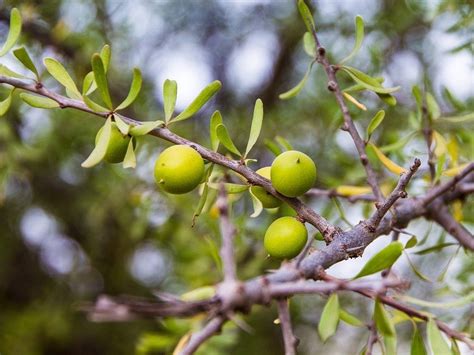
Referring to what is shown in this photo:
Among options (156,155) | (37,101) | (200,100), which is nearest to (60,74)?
(37,101)

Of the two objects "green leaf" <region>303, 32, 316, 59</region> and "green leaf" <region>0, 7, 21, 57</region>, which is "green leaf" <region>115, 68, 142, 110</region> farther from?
"green leaf" <region>303, 32, 316, 59</region>

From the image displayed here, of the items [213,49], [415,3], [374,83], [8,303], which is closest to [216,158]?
[374,83]

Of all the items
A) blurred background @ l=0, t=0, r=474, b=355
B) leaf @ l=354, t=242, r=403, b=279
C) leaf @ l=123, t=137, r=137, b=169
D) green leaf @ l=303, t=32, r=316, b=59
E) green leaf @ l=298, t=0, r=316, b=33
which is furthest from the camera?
blurred background @ l=0, t=0, r=474, b=355

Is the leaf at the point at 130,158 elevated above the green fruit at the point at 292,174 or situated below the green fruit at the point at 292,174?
above

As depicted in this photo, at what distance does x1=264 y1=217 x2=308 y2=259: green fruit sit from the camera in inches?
25.9

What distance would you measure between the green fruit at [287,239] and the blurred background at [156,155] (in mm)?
586

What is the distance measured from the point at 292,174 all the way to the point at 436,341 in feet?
0.76

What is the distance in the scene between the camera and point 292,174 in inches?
25.9

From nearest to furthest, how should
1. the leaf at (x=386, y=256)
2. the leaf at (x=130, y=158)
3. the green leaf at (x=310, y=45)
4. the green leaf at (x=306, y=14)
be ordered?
the leaf at (x=386, y=256) < the leaf at (x=130, y=158) < the green leaf at (x=306, y=14) < the green leaf at (x=310, y=45)

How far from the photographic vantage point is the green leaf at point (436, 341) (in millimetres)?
636

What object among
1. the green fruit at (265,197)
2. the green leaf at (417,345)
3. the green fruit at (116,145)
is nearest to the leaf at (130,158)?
the green fruit at (116,145)

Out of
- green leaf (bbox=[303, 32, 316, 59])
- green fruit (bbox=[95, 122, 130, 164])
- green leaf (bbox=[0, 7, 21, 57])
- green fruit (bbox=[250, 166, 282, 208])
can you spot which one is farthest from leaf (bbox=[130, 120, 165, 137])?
green leaf (bbox=[303, 32, 316, 59])

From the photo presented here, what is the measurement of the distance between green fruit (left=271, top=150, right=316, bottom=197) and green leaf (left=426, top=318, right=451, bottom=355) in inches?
7.9

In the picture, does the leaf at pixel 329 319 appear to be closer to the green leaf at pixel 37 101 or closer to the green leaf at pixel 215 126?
the green leaf at pixel 215 126
